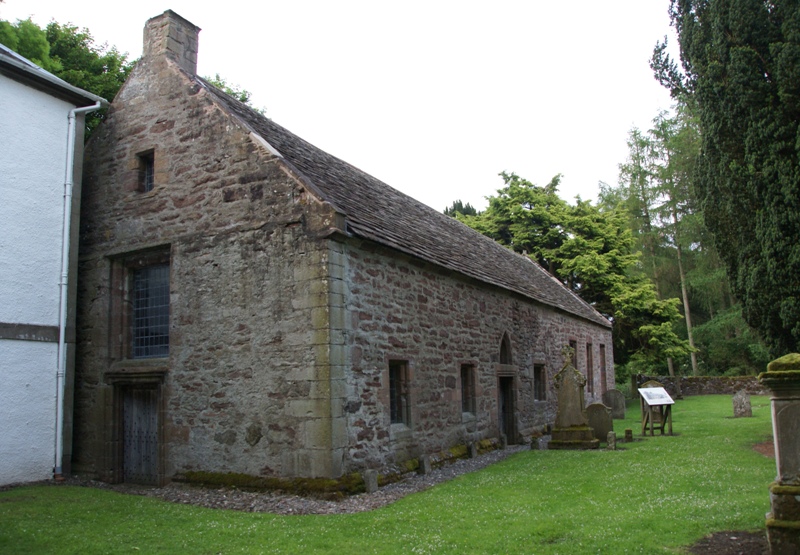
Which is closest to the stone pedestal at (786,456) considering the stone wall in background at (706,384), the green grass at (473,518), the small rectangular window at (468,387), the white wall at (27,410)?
the green grass at (473,518)

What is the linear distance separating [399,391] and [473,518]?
4.20m

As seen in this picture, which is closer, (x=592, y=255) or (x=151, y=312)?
(x=151, y=312)

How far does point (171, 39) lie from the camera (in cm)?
1216

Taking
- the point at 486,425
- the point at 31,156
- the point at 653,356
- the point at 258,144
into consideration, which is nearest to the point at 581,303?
the point at 653,356

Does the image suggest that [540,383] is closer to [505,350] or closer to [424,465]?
[505,350]

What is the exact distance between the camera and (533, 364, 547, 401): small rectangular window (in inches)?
765

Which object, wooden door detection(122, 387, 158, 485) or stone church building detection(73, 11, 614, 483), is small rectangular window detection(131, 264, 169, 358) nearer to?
stone church building detection(73, 11, 614, 483)

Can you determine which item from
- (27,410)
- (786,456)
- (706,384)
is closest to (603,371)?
(706,384)

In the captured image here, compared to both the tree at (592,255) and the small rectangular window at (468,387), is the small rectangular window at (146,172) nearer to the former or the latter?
the small rectangular window at (468,387)

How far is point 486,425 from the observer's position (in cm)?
1512

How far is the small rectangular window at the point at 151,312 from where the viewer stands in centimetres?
1178

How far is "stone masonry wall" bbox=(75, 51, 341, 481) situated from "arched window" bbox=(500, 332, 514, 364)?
27.0 feet

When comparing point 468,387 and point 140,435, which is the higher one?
point 468,387

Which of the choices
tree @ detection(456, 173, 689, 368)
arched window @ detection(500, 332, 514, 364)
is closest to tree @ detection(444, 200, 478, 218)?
tree @ detection(456, 173, 689, 368)
